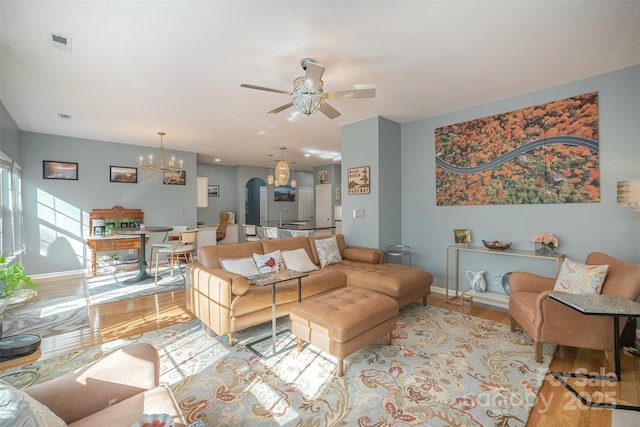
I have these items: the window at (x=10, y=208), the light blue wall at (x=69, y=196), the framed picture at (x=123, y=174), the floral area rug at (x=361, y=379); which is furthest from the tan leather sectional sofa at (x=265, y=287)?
the framed picture at (x=123, y=174)

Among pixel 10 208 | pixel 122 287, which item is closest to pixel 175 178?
pixel 10 208

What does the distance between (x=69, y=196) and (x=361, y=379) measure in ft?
22.1

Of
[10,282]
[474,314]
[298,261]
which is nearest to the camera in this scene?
[10,282]

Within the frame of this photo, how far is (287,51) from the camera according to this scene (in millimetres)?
2582

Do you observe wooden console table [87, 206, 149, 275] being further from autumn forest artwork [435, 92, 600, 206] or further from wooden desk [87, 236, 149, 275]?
autumn forest artwork [435, 92, 600, 206]

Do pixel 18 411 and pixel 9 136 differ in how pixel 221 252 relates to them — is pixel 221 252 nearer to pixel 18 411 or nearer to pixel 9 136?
pixel 18 411

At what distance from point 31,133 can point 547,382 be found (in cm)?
843

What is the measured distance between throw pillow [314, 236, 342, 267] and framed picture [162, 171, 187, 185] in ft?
15.5

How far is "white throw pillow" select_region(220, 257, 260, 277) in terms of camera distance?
10.6 feet

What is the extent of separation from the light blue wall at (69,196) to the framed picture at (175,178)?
0.65 ft

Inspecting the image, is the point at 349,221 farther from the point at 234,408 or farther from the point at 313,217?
the point at 313,217

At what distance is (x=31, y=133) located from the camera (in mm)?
5383

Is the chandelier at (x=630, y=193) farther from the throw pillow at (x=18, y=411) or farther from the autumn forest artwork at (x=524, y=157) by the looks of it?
the throw pillow at (x=18, y=411)

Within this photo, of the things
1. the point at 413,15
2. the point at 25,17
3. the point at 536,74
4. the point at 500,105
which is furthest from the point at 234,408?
the point at 500,105
